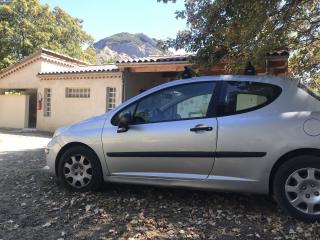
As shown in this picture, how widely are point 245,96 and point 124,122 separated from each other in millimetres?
1615

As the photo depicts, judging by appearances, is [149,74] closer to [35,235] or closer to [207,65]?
[207,65]

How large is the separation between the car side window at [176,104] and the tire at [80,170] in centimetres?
87

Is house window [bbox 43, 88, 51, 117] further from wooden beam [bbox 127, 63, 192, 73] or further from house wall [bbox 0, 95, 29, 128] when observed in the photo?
wooden beam [bbox 127, 63, 192, 73]

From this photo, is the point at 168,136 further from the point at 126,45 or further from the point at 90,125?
the point at 126,45

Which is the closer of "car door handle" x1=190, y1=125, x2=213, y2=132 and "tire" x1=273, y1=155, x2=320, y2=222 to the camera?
"tire" x1=273, y1=155, x2=320, y2=222

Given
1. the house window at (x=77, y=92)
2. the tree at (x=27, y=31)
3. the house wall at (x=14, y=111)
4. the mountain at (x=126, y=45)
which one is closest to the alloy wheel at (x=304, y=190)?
the house window at (x=77, y=92)

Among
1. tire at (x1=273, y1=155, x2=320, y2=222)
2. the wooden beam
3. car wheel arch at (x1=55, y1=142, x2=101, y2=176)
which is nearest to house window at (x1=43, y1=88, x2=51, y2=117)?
the wooden beam

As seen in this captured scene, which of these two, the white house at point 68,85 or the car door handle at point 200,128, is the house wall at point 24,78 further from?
the car door handle at point 200,128

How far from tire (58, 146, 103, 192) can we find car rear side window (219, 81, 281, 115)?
6.32ft

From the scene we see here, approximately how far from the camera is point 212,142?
5023 mm

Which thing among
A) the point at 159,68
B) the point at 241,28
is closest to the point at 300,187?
the point at 241,28

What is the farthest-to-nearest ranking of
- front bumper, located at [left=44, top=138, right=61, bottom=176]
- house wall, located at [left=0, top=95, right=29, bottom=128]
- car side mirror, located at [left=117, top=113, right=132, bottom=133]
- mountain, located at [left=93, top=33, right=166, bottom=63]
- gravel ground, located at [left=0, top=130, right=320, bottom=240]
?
mountain, located at [left=93, top=33, right=166, bottom=63] < house wall, located at [left=0, top=95, right=29, bottom=128] < front bumper, located at [left=44, top=138, right=61, bottom=176] < car side mirror, located at [left=117, top=113, right=132, bottom=133] < gravel ground, located at [left=0, top=130, right=320, bottom=240]

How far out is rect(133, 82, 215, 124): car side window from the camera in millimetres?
5285

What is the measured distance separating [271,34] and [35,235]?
557cm
